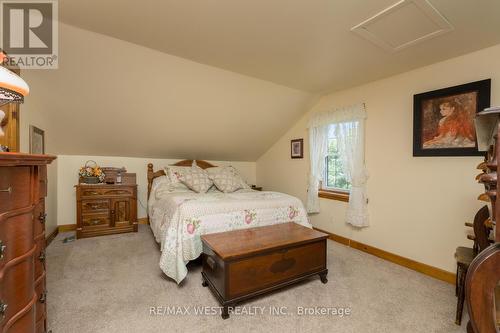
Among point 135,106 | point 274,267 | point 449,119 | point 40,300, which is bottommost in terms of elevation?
point 274,267

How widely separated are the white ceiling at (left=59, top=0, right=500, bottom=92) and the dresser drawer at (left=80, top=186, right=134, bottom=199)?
2231 millimetres

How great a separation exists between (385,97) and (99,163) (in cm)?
425

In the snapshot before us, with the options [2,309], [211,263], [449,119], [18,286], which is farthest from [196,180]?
[449,119]

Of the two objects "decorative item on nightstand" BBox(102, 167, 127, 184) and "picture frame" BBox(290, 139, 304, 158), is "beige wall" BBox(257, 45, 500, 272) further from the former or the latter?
"decorative item on nightstand" BBox(102, 167, 127, 184)

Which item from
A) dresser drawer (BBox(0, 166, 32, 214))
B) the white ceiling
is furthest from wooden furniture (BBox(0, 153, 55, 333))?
the white ceiling

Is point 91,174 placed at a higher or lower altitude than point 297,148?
lower

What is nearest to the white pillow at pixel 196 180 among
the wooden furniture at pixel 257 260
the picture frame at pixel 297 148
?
the wooden furniture at pixel 257 260

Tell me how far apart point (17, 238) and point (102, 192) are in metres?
2.80

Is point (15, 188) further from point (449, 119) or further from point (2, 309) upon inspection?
point (449, 119)

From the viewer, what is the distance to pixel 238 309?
1798mm

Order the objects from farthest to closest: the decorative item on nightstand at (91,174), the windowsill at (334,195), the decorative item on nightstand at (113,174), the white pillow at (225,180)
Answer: the decorative item on nightstand at (113,174) < the white pillow at (225,180) < the decorative item on nightstand at (91,174) < the windowsill at (334,195)

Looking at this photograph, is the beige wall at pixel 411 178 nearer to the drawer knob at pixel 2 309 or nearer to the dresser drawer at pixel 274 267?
the dresser drawer at pixel 274 267

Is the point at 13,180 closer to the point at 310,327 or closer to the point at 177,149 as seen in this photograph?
the point at 310,327

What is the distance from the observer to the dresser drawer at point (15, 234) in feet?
2.83
